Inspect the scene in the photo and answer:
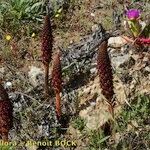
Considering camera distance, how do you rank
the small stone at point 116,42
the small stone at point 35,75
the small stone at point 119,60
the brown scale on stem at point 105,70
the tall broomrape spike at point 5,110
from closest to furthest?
the tall broomrape spike at point 5,110
the brown scale on stem at point 105,70
the small stone at point 119,60
the small stone at point 35,75
the small stone at point 116,42

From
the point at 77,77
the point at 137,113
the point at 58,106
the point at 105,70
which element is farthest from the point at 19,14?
the point at 105,70

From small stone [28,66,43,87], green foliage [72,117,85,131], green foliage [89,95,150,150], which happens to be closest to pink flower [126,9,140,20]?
green foliage [89,95,150,150]

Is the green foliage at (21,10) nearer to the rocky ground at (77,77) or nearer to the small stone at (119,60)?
the rocky ground at (77,77)

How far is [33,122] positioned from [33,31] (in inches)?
53.7

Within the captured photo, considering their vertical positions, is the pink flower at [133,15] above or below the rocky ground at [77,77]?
above

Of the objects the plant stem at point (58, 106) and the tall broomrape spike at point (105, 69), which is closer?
the tall broomrape spike at point (105, 69)

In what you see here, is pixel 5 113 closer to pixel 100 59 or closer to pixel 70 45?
pixel 100 59

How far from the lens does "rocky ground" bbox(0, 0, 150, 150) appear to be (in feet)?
14.8

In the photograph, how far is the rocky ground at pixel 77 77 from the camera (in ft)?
14.8

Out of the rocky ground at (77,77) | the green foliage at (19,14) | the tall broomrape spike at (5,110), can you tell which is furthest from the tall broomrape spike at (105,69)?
the green foliage at (19,14)

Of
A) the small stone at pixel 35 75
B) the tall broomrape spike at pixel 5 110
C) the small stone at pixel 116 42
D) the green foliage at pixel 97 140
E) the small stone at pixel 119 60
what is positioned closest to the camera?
the tall broomrape spike at pixel 5 110

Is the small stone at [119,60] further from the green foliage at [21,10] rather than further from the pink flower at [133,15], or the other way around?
the green foliage at [21,10]

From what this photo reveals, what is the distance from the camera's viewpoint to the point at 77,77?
502 cm

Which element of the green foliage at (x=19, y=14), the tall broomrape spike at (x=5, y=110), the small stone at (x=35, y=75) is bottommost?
the tall broomrape spike at (x=5, y=110)
